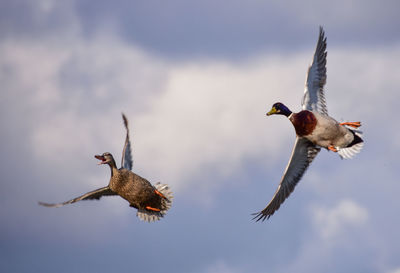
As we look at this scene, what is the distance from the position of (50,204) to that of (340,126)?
719cm

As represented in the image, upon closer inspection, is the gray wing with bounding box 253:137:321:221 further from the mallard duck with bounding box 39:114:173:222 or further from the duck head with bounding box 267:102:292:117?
the mallard duck with bounding box 39:114:173:222

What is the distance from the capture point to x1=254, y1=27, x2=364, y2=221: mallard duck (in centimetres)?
1884

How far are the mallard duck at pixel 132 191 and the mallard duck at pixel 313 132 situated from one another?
275 cm

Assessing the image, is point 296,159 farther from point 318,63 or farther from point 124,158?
point 124,158

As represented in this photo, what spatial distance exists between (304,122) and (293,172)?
155 centimetres

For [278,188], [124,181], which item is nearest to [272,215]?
[278,188]

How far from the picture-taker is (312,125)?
18766 millimetres

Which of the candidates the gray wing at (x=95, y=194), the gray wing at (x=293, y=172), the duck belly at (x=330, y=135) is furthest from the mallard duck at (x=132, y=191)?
the duck belly at (x=330, y=135)

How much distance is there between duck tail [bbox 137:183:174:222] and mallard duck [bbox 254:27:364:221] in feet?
8.62

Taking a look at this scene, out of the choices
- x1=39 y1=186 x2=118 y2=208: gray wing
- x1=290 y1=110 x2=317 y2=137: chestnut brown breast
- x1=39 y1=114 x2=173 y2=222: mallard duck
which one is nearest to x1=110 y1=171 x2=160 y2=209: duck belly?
x1=39 y1=114 x2=173 y2=222: mallard duck

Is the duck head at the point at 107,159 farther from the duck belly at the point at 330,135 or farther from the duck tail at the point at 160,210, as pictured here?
the duck belly at the point at 330,135

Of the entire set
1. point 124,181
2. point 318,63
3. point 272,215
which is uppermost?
point 318,63

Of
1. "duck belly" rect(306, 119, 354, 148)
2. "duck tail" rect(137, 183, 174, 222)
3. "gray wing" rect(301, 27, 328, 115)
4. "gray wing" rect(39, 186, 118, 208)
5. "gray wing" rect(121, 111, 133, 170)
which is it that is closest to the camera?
"duck belly" rect(306, 119, 354, 148)

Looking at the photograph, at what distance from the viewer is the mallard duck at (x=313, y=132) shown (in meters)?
18.8
